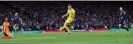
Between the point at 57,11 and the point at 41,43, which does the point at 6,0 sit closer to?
the point at 57,11

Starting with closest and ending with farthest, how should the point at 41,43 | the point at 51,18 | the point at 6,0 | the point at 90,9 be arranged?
the point at 41,43
the point at 6,0
the point at 51,18
the point at 90,9

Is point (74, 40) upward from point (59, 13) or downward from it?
upward

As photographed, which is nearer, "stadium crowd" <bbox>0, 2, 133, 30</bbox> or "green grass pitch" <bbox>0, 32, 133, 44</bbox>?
"green grass pitch" <bbox>0, 32, 133, 44</bbox>

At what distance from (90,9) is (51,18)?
5.77 metres

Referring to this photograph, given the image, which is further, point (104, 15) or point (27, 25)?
point (104, 15)

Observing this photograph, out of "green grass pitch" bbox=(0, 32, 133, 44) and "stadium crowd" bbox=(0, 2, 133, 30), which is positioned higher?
"green grass pitch" bbox=(0, 32, 133, 44)

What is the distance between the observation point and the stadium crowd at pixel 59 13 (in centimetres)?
4834

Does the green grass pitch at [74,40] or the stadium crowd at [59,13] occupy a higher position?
the green grass pitch at [74,40]

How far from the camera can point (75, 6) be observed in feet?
174

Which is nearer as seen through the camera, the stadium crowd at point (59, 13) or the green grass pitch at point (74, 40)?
the green grass pitch at point (74, 40)

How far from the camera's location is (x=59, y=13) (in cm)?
5147

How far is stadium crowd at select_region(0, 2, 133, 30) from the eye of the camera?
→ 48.3 meters

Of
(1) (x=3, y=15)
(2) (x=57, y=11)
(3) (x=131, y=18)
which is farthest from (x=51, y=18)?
(3) (x=131, y=18)

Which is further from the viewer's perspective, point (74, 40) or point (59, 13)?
point (59, 13)
